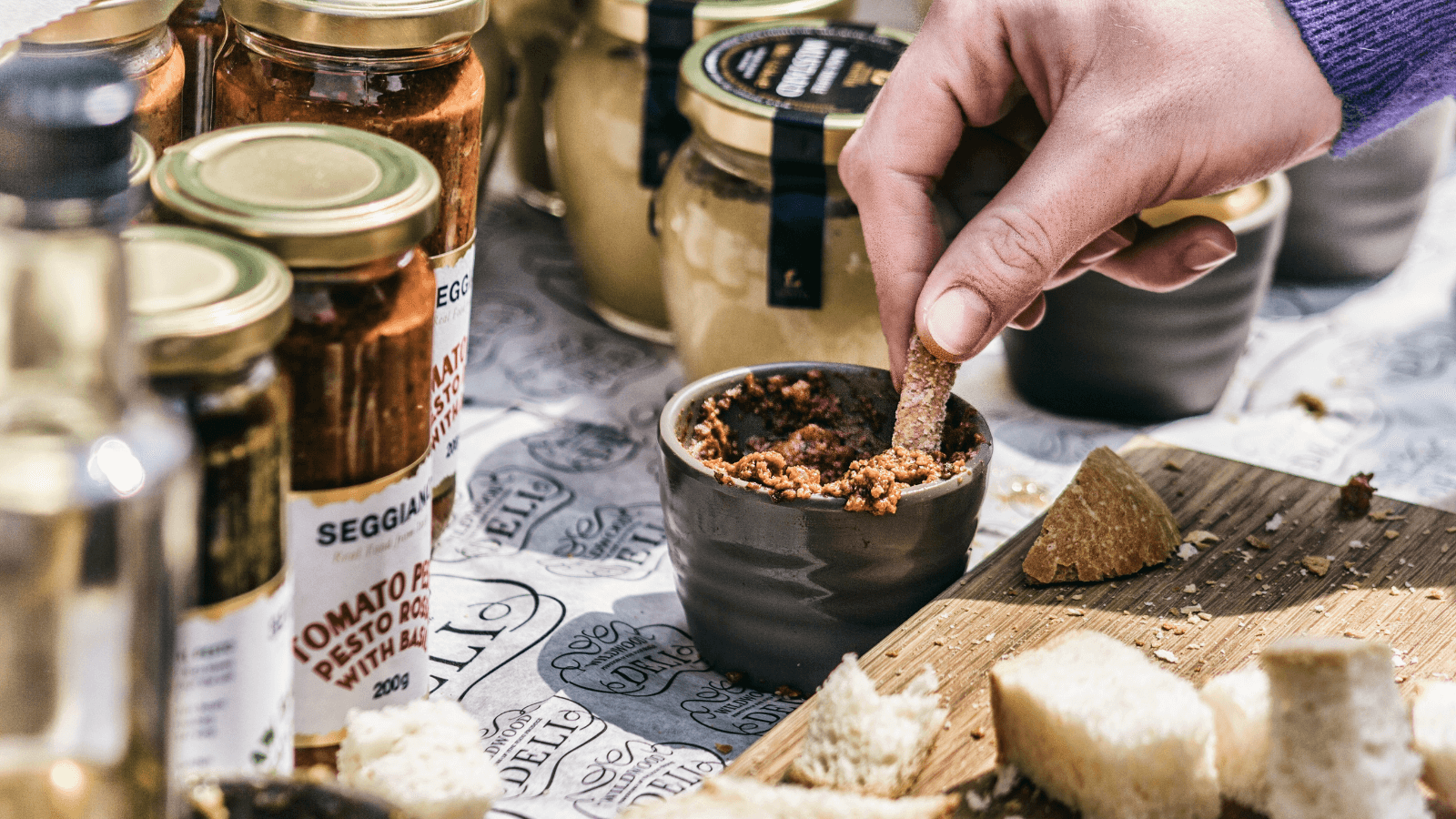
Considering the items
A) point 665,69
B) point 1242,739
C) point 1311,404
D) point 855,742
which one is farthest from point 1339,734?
point 665,69

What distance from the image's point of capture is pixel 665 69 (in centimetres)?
150

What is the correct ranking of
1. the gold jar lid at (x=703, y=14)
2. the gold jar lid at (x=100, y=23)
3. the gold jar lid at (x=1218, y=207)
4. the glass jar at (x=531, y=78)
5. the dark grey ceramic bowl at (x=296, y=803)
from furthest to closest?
the glass jar at (x=531, y=78) → the gold jar lid at (x=703, y=14) → the gold jar lid at (x=1218, y=207) → the gold jar lid at (x=100, y=23) → the dark grey ceramic bowl at (x=296, y=803)

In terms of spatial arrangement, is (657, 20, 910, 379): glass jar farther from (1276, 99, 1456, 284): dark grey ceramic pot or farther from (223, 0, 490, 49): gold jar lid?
(1276, 99, 1456, 284): dark grey ceramic pot

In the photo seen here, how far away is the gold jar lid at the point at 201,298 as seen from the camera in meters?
0.58

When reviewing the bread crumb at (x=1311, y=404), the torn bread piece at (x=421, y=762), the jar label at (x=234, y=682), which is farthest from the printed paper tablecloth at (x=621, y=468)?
the jar label at (x=234, y=682)

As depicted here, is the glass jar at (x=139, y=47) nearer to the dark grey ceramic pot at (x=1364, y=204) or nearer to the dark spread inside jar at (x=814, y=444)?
the dark spread inside jar at (x=814, y=444)

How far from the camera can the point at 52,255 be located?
503 millimetres

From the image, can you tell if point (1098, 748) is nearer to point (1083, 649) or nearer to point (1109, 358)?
point (1083, 649)

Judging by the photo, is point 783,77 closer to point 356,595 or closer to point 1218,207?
point 1218,207

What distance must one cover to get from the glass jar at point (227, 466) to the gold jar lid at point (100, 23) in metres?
0.26

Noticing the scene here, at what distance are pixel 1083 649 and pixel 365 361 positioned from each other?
500mm

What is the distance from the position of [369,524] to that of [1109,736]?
443 millimetres

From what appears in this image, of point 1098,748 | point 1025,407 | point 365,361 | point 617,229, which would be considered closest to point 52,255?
point 365,361

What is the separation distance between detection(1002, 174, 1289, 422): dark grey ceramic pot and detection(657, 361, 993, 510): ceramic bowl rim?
45 cm
